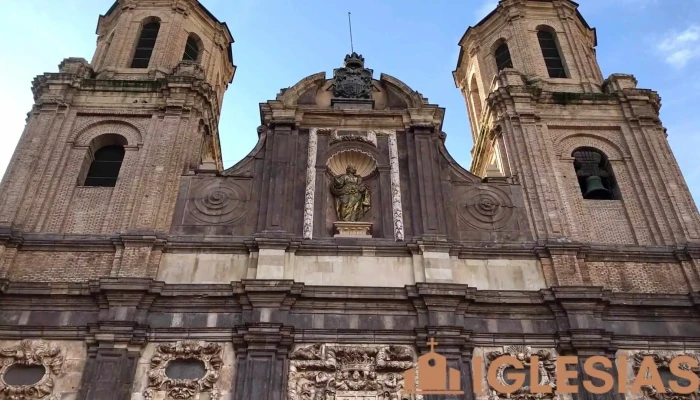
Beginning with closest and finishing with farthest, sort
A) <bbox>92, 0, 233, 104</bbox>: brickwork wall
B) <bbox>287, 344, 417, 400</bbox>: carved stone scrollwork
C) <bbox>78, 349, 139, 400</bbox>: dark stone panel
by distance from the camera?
1. <bbox>78, 349, 139, 400</bbox>: dark stone panel
2. <bbox>287, 344, 417, 400</bbox>: carved stone scrollwork
3. <bbox>92, 0, 233, 104</bbox>: brickwork wall

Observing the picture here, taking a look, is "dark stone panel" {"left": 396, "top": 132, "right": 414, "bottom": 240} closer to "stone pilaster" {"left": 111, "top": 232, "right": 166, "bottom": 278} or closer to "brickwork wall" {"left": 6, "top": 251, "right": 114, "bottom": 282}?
"stone pilaster" {"left": 111, "top": 232, "right": 166, "bottom": 278}

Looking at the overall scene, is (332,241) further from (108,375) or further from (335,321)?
(108,375)

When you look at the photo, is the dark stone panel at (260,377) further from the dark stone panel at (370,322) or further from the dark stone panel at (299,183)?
the dark stone panel at (299,183)

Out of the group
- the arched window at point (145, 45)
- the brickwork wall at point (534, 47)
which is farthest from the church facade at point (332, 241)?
the brickwork wall at point (534, 47)

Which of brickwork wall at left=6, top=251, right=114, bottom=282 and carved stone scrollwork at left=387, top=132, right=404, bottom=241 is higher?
carved stone scrollwork at left=387, top=132, right=404, bottom=241

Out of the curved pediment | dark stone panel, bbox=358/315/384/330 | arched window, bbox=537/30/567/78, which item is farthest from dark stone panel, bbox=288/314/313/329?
arched window, bbox=537/30/567/78

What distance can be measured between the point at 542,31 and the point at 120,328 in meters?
15.2

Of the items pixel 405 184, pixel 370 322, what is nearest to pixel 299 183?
pixel 405 184

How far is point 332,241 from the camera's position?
1345 centimetres

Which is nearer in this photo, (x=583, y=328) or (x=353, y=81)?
(x=583, y=328)

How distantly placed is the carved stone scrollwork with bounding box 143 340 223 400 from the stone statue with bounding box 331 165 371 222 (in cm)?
402

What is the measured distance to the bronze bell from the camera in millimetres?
15320

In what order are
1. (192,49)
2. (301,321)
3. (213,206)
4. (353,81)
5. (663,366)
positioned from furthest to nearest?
(192,49) < (353,81) < (213,206) < (301,321) < (663,366)

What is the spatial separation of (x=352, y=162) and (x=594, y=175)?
18.4 feet
